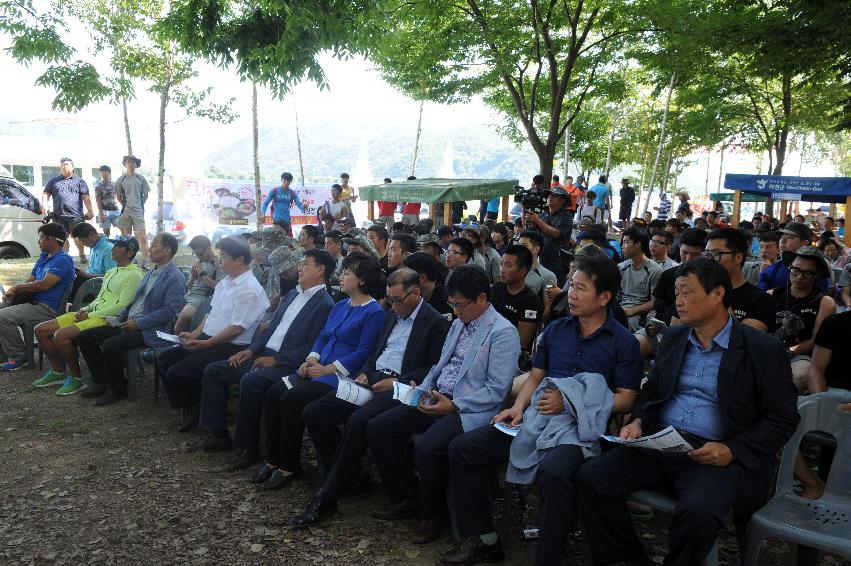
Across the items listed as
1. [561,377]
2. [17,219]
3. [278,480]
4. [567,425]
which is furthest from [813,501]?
[17,219]

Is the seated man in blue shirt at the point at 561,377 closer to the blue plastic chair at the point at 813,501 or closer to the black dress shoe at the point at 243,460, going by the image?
the blue plastic chair at the point at 813,501

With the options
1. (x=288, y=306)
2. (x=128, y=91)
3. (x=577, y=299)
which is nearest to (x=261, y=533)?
(x=288, y=306)

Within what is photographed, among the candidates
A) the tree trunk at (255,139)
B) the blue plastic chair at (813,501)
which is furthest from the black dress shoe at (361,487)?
the tree trunk at (255,139)

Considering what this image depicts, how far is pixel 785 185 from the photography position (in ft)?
51.4

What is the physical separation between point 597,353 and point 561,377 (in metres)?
0.23

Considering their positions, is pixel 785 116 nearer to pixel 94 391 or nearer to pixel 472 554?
pixel 94 391

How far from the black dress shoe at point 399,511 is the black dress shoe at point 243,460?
1.22 m

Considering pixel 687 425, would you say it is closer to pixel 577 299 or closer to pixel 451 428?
pixel 577 299

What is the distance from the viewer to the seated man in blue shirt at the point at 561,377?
130 inches

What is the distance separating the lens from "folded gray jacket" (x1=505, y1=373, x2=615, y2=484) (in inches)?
124

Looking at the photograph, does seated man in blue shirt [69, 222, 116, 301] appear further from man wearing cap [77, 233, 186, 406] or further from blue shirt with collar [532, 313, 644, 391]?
blue shirt with collar [532, 313, 644, 391]

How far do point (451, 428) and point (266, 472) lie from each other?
5.21ft

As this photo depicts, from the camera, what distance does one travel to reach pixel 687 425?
3051 mm

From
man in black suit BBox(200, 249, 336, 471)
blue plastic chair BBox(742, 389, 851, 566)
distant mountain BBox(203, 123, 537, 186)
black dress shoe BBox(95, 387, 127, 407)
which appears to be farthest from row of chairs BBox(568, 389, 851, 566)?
distant mountain BBox(203, 123, 537, 186)
